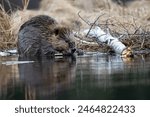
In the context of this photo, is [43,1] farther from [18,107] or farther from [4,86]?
[18,107]

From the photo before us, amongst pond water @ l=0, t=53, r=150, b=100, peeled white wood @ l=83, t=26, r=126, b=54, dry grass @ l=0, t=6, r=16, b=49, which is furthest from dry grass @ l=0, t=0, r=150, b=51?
pond water @ l=0, t=53, r=150, b=100

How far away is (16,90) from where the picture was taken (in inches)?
252

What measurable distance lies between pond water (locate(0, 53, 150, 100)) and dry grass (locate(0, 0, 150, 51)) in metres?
1.43

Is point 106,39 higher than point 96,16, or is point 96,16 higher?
point 96,16

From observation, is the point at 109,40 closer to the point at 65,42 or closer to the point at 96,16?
the point at 65,42

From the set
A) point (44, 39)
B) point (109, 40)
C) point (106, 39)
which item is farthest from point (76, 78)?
point (106, 39)

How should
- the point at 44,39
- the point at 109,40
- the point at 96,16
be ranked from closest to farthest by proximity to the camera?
the point at 44,39, the point at 109,40, the point at 96,16

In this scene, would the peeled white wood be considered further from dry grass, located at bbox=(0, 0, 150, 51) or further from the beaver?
the beaver

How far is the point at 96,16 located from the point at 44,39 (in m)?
4.92

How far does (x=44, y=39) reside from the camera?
1050cm

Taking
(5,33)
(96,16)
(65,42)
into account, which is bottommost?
(65,42)

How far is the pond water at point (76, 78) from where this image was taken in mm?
5965

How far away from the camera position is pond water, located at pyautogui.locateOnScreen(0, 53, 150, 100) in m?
5.96

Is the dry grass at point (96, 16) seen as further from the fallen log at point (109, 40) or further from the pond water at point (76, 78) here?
→ the pond water at point (76, 78)
